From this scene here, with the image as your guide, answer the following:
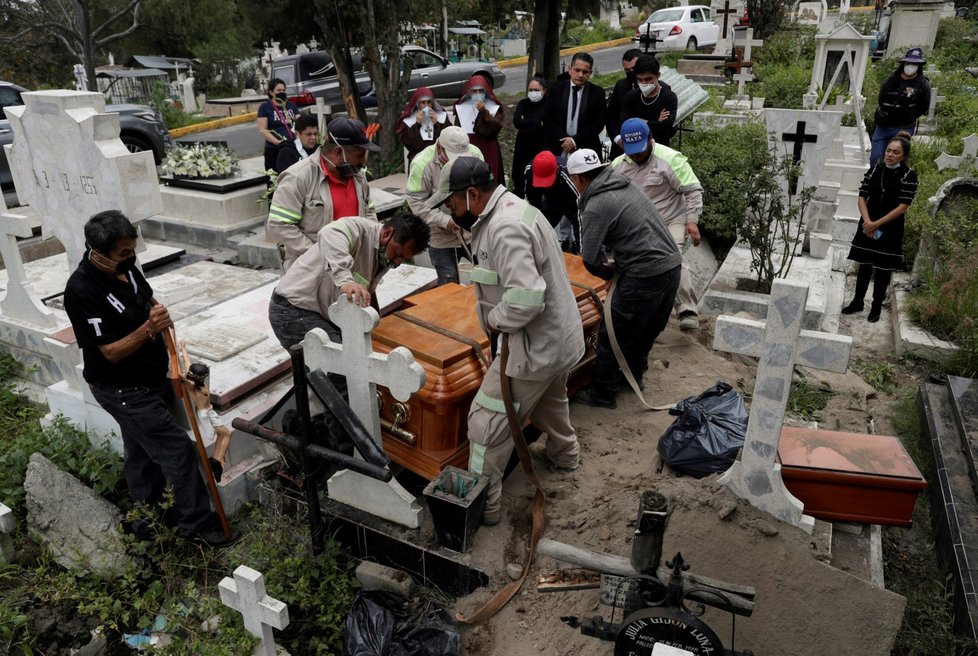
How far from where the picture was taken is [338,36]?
10.2 m

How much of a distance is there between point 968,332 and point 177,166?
24.9 ft

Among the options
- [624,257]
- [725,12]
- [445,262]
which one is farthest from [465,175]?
[725,12]

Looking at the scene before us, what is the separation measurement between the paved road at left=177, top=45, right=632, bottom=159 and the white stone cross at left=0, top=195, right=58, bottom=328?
5.08m

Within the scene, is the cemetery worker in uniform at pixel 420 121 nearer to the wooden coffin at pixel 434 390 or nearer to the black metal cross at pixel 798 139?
the black metal cross at pixel 798 139

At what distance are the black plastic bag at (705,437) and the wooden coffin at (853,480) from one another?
0.31 meters

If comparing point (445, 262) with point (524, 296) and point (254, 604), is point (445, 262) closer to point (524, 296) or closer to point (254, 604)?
point (524, 296)

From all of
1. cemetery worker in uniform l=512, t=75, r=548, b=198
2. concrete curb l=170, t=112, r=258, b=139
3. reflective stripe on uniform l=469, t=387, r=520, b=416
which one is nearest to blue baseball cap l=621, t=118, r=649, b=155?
cemetery worker in uniform l=512, t=75, r=548, b=198

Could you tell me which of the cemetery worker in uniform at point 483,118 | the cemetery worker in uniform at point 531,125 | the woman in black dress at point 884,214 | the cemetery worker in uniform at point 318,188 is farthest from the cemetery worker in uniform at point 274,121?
the woman in black dress at point 884,214

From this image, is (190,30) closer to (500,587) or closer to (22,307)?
(22,307)

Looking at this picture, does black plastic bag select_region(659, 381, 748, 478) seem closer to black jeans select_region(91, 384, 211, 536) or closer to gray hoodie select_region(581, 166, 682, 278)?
gray hoodie select_region(581, 166, 682, 278)

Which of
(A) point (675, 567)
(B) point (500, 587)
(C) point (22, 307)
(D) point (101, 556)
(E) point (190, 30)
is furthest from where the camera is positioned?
(E) point (190, 30)

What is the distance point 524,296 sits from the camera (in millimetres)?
3092

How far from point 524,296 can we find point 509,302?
0.07m

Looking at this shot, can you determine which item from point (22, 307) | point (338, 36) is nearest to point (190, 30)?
point (338, 36)
